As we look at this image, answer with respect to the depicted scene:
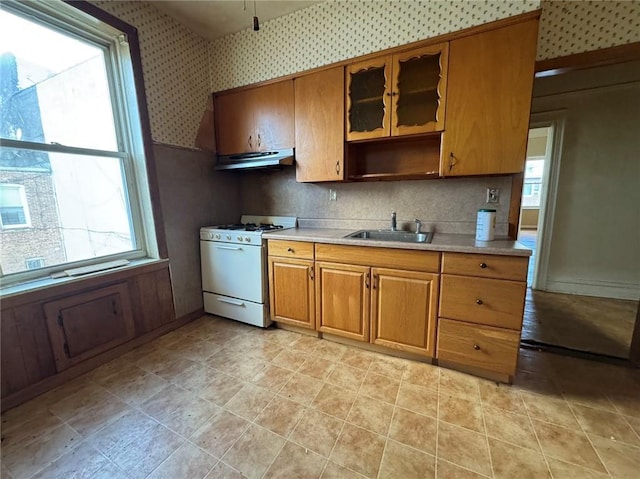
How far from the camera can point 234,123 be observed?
272 centimetres

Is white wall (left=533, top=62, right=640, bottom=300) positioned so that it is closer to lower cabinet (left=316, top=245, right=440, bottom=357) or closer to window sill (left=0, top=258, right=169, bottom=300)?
lower cabinet (left=316, top=245, right=440, bottom=357)

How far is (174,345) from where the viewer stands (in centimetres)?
226

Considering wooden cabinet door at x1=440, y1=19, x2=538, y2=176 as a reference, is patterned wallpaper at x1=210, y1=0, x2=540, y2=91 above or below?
above

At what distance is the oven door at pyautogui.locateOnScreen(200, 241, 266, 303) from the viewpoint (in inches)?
94.7

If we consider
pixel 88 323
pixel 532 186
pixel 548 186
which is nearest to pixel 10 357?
pixel 88 323

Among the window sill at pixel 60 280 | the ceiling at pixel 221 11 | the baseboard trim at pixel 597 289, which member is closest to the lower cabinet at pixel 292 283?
the window sill at pixel 60 280

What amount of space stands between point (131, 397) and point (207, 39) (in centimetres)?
315

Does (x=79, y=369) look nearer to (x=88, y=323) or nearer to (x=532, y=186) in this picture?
(x=88, y=323)

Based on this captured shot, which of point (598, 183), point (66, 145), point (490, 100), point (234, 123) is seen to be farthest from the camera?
point (598, 183)

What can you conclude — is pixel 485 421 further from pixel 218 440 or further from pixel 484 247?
pixel 218 440

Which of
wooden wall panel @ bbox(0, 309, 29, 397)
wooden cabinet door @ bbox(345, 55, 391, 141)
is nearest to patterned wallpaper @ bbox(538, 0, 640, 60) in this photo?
Answer: wooden cabinet door @ bbox(345, 55, 391, 141)

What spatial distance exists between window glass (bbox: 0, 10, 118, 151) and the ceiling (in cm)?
72

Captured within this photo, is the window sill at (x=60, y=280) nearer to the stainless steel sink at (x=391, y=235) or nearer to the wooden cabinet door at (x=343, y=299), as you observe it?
the wooden cabinet door at (x=343, y=299)

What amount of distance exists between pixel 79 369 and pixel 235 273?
1.25m
